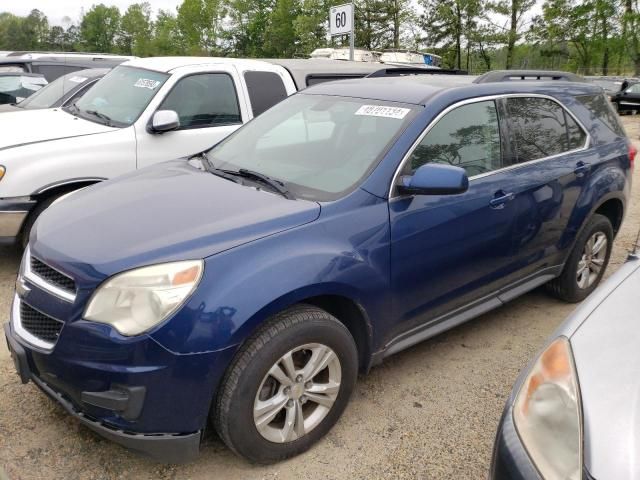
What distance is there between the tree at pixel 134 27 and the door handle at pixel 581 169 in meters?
78.2

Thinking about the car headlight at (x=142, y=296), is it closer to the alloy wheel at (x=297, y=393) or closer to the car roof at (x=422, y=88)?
the alloy wheel at (x=297, y=393)

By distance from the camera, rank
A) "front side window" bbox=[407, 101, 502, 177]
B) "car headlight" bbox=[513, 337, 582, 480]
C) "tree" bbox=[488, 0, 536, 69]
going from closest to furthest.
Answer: "car headlight" bbox=[513, 337, 582, 480] < "front side window" bbox=[407, 101, 502, 177] < "tree" bbox=[488, 0, 536, 69]

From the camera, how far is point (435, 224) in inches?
117

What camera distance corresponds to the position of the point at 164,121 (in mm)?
4980

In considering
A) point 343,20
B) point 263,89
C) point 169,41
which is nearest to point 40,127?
point 263,89

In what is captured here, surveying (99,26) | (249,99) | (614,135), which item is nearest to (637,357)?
(614,135)

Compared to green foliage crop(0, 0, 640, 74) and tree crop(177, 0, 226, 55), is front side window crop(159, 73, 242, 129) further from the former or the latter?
tree crop(177, 0, 226, 55)

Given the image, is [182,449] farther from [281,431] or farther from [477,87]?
[477,87]

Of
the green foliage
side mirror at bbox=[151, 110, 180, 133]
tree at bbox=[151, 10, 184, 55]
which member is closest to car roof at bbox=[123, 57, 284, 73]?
side mirror at bbox=[151, 110, 180, 133]

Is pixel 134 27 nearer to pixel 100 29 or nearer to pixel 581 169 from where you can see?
pixel 100 29

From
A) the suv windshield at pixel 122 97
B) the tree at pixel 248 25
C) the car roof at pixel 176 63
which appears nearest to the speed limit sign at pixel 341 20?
the car roof at pixel 176 63

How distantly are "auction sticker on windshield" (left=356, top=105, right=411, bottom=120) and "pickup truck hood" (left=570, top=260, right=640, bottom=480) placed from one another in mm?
1449

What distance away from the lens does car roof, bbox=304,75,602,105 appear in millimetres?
3219

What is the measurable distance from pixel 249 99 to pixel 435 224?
3.32m
